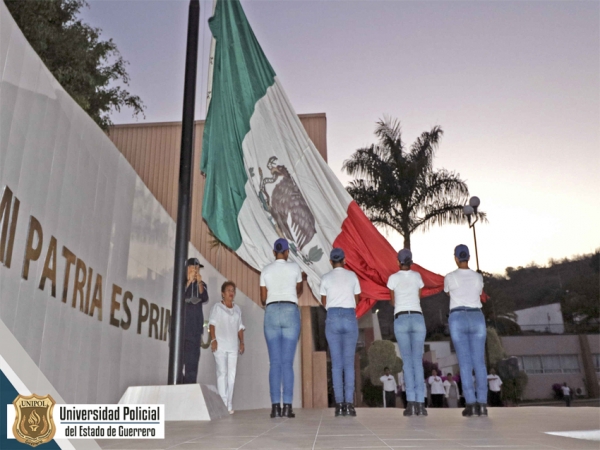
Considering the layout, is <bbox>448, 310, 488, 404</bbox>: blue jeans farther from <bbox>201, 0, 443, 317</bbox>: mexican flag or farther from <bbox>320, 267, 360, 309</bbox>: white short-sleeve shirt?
<bbox>320, 267, 360, 309</bbox>: white short-sleeve shirt

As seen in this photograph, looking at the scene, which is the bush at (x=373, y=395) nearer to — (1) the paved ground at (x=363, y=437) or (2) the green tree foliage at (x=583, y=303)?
(2) the green tree foliage at (x=583, y=303)

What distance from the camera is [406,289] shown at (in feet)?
18.4

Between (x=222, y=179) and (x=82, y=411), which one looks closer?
(x=82, y=411)

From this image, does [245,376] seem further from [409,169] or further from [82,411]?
[409,169]

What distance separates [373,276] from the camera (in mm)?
6465

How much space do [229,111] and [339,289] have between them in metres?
2.48

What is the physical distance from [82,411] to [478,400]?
3.74 meters

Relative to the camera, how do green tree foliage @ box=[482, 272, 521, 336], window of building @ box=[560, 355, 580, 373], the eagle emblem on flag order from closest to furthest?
the eagle emblem on flag → window of building @ box=[560, 355, 580, 373] → green tree foliage @ box=[482, 272, 521, 336]

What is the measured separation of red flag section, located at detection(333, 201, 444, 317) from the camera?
6.40 meters

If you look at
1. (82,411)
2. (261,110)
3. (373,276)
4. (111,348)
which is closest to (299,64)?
(261,110)

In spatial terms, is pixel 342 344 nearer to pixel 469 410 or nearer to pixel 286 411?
pixel 286 411

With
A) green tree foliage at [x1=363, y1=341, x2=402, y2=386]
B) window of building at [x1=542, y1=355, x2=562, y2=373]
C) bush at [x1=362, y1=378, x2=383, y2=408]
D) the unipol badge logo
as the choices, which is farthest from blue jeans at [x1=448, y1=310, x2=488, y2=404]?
window of building at [x1=542, y1=355, x2=562, y2=373]

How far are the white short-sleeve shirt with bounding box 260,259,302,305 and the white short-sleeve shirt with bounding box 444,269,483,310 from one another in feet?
4.99

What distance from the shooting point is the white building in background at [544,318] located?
148 feet
